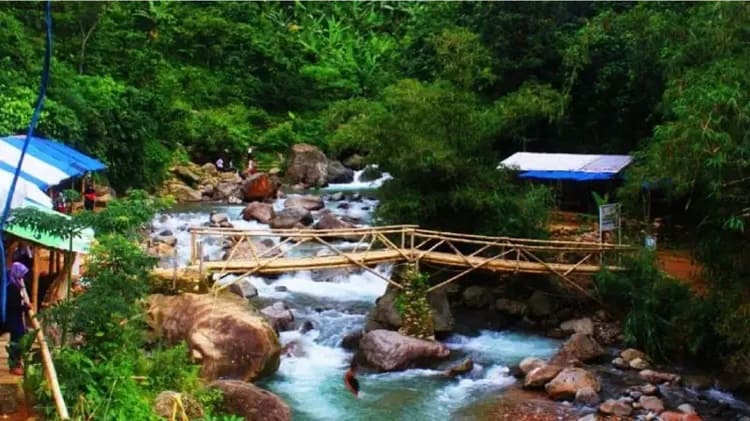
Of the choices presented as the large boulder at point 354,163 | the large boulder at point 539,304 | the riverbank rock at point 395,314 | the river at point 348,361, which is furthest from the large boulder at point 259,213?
the large boulder at point 354,163

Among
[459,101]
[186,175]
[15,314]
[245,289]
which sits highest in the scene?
[459,101]

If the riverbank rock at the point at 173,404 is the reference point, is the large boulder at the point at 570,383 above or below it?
below

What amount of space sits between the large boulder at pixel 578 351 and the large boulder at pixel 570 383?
2.26 ft

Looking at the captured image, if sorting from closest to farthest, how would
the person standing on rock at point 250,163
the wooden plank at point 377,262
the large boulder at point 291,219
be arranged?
the wooden plank at point 377,262
the large boulder at point 291,219
the person standing on rock at point 250,163

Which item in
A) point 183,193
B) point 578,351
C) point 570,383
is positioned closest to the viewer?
point 570,383

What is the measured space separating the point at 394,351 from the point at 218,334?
266 centimetres

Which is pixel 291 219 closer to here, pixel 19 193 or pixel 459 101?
pixel 459 101

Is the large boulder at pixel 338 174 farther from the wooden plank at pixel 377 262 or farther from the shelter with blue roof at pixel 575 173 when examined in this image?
the wooden plank at pixel 377 262

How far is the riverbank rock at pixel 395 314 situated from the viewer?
12797 mm

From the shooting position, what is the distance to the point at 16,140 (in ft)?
41.6

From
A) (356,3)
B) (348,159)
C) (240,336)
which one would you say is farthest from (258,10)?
(240,336)

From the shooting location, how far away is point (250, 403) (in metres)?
8.48

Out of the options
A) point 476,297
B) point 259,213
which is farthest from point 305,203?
point 476,297

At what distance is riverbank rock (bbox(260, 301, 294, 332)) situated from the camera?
41.9ft
